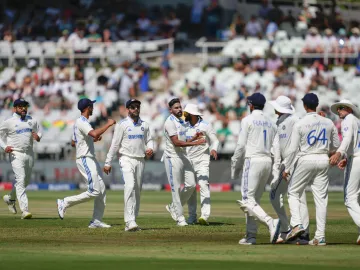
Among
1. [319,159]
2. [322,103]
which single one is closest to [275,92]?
[322,103]

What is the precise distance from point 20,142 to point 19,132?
0.19m

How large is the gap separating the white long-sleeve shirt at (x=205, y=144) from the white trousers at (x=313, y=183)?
174 inches

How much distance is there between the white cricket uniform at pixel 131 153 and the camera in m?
17.0

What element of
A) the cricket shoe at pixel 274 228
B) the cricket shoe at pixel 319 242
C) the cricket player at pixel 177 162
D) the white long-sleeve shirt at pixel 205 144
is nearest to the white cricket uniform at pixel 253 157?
the cricket shoe at pixel 274 228

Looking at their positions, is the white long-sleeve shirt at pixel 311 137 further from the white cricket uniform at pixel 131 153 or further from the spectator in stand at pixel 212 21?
the spectator in stand at pixel 212 21

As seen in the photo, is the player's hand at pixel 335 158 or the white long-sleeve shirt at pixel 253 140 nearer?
the player's hand at pixel 335 158

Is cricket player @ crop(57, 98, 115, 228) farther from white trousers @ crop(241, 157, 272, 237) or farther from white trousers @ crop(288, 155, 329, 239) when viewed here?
white trousers @ crop(288, 155, 329, 239)

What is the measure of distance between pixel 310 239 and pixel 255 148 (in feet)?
5.79

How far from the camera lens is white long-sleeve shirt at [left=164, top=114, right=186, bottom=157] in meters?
18.5

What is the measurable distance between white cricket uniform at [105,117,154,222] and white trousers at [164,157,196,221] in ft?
4.33

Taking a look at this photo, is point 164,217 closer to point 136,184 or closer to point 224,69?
point 136,184

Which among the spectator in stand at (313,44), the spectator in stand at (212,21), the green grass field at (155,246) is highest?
the spectator in stand at (212,21)

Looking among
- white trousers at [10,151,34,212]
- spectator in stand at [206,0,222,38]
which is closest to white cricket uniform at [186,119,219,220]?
white trousers at [10,151,34,212]

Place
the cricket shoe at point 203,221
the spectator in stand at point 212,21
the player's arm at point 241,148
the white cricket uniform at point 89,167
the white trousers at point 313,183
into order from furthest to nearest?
the spectator in stand at point 212,21, the cricket shoe at point 203,221, the white cricket uniform at point 89,167, the player's arm at point 241,148, the white trousers at point 313,183
